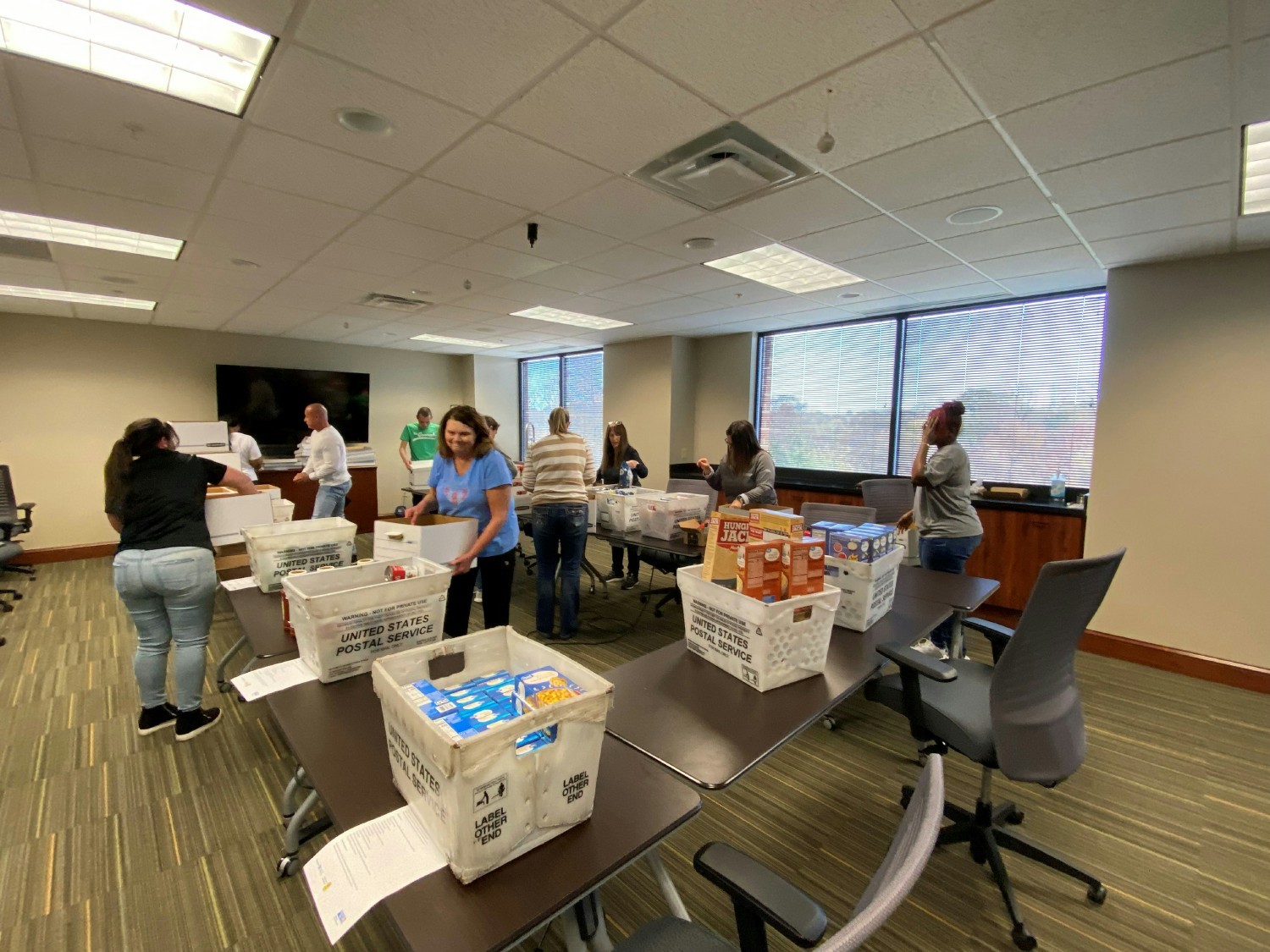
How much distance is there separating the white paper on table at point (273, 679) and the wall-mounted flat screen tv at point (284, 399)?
6.82 m

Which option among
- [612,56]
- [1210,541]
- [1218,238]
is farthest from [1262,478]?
[612,56]

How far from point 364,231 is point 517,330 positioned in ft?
11.3

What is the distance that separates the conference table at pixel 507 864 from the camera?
0.79m

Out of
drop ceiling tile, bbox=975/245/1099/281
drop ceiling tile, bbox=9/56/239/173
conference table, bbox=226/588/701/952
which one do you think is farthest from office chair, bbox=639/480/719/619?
drop ceiling tile, bbox=9/56/239/173

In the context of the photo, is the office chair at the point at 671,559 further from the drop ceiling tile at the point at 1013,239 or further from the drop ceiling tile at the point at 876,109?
the drop ceiling tile at the point at 876,109

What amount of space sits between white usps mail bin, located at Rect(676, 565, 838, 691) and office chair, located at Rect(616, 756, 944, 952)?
0.52 metres

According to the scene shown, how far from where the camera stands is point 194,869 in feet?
6.13

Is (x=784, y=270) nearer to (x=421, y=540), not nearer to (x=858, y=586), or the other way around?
(x=858, y=586)

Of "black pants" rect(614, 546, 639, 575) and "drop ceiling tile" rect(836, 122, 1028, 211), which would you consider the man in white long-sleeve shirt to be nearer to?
"black pants" rect(614, 546, 639, 575)

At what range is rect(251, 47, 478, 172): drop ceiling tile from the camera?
5.42ft

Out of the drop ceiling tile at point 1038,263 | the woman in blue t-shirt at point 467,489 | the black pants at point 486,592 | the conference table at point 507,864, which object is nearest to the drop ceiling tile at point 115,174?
the woman in blue t-shirt at point 467,489

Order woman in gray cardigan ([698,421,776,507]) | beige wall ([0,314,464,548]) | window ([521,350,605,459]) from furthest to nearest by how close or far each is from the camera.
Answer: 1. window ([521,350,605,459])
2. beige wall ([0,314,464,548])
3. woman in gray cardigan ([698,421,776,507])

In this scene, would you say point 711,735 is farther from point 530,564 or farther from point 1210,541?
point 530,564

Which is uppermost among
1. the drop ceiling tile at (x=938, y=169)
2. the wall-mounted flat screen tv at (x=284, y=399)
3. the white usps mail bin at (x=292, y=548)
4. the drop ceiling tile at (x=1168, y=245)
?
the drop ceiling tile at (x=1168, y=245)
